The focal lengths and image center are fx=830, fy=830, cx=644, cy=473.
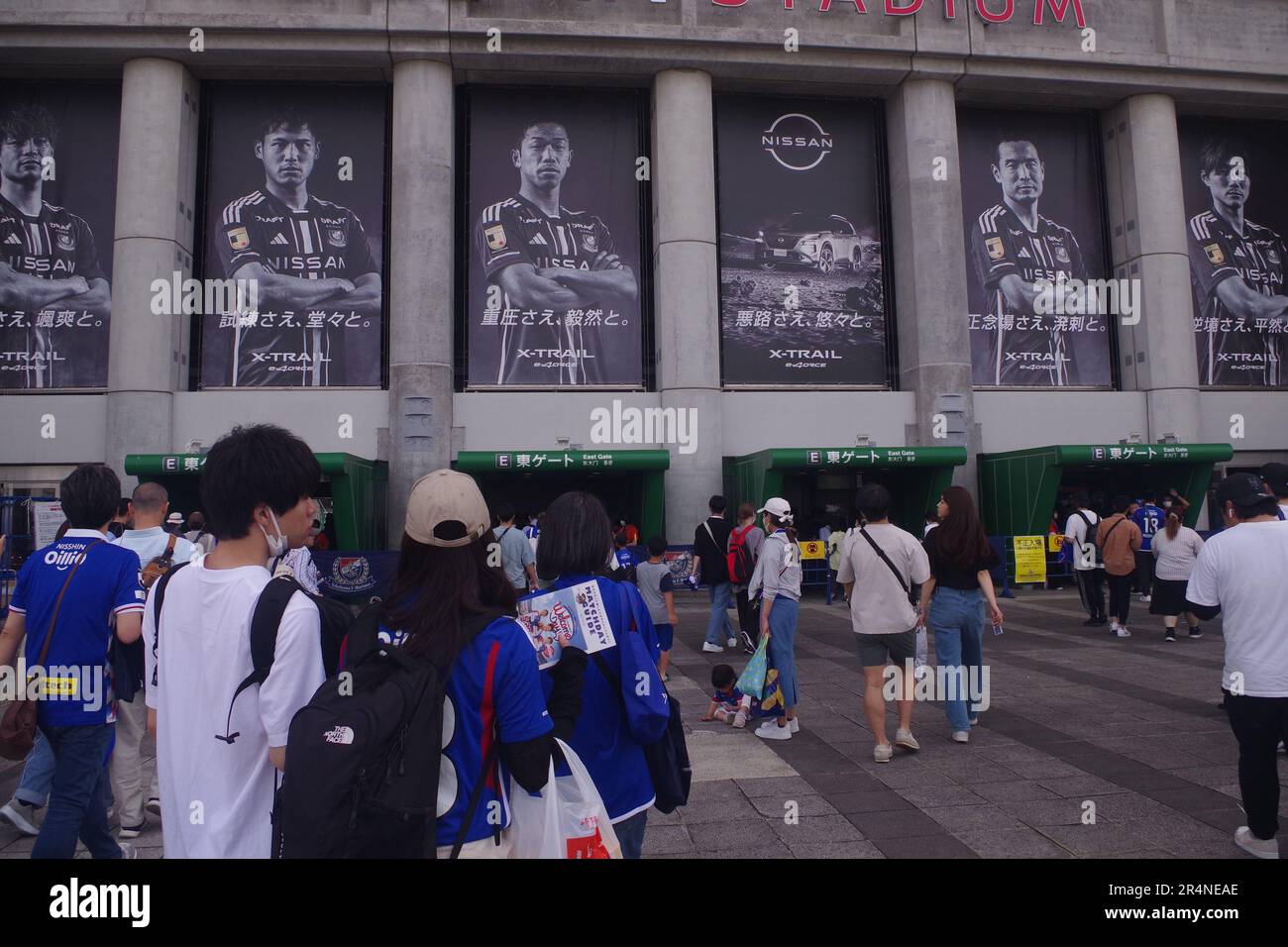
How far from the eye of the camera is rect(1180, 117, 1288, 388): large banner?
2328cm

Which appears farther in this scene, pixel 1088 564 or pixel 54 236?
pixel 54 236

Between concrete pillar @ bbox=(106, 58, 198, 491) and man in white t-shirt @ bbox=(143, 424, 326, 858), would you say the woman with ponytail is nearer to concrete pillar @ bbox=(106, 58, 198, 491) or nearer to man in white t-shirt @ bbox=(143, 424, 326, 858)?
man in white t-shirt @ bbox=(143, 424, 326, 858)

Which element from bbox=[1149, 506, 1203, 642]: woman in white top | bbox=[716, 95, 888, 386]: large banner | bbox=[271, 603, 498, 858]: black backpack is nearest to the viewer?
bbox=[271, 603, 498, 858]: black backpack

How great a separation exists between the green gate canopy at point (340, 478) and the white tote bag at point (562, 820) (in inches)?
628

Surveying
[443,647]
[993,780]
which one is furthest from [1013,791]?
[443,647]

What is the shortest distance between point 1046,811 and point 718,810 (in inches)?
78.2

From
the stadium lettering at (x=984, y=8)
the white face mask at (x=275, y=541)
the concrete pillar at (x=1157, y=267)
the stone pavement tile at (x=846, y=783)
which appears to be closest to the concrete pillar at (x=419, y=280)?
the stadium lettering at (x=984, y=8)

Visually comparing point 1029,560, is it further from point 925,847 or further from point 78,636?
point 78,636

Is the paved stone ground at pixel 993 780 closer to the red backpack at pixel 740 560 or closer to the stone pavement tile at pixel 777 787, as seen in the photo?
the stone pavement tile at pixel 777 787

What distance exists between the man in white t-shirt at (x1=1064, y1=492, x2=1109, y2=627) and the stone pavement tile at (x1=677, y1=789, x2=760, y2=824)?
10089 mm

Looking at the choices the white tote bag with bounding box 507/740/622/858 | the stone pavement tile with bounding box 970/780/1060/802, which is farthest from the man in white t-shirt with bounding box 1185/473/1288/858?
the white tote bag with bounding box 507/740/622/858

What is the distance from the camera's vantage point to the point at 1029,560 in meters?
18.4

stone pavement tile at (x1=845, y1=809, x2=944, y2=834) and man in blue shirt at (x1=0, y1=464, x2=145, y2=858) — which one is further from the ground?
man in blue shirt at (x1=0, y1=464, x2=145, y2=858)

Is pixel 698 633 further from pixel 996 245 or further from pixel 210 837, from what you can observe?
pixel 996 245
